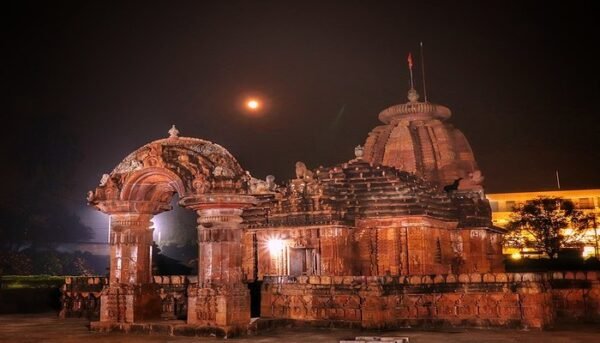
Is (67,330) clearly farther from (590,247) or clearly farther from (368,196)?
(590,247)

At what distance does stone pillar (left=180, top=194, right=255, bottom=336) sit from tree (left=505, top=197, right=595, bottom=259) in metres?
37.2

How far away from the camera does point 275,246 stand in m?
25.8

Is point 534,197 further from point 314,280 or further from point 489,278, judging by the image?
point 314,280

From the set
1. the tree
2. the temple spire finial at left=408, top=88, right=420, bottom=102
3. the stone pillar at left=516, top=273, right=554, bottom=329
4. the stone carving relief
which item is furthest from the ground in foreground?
the tree

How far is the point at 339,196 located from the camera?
81.8 feet

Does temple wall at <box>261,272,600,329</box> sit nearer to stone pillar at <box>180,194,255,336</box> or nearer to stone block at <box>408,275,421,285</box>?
stone block at <box>408,275,421,285</box>

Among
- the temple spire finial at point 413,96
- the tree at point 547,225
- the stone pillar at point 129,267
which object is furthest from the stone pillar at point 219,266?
the tree at point 547,225

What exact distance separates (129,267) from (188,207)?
3216 mm

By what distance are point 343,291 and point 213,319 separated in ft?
13.0

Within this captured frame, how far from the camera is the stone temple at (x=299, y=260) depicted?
16.8 meters

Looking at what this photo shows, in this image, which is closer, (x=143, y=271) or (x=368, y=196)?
(x=143, y=271)

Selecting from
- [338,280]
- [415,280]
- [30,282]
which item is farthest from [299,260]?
[30,282]

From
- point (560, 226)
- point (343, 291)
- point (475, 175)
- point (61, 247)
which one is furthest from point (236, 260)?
point (61, 247)

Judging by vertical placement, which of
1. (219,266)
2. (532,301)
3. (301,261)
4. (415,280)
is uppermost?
(301,261)
